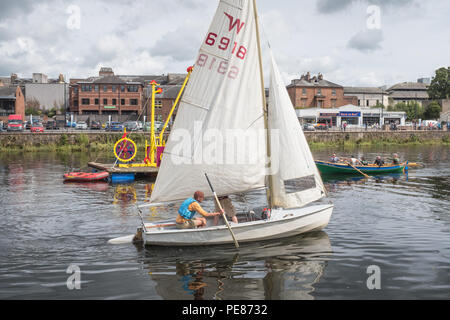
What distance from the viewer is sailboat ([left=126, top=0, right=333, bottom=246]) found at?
15375mm

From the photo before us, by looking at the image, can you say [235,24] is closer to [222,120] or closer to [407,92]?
[222,120]

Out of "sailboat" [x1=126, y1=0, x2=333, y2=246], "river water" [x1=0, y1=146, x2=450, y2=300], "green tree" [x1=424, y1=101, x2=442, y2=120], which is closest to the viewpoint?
"river water" [x1=0, y1=146, x2=450, y2=300]

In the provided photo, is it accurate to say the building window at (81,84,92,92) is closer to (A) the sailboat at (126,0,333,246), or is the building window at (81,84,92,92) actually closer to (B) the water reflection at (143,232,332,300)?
(A) the sailboat at (126,0,333,246)

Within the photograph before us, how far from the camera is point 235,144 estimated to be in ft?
52.5

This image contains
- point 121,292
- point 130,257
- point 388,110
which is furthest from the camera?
point 388,110

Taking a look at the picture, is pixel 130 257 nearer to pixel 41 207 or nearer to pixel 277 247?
pixel 277 247

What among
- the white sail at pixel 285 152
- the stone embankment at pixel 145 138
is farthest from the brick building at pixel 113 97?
the white sail at pixel 285 152

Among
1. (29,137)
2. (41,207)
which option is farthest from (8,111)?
(41,207)

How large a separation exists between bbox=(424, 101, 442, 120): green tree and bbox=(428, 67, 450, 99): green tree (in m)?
10.4

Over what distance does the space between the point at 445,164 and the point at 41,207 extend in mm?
39927

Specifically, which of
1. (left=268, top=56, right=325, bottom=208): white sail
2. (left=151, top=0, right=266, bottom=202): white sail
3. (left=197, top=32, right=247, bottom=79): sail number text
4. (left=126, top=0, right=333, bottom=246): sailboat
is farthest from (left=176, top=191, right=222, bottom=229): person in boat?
(left=197, top=32, right=247, bottom=79): sail number text

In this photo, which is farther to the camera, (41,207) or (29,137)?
(29,137)
